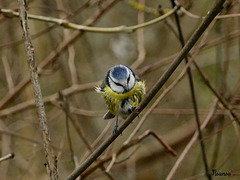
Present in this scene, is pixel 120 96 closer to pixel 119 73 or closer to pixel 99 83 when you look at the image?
pixel 119 73

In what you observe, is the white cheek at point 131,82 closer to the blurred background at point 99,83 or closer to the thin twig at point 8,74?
the blurred background at point 99,83

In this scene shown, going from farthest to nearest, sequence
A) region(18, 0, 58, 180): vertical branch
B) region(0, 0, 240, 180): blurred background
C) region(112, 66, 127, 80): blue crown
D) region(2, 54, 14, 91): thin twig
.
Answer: region(2, 54, 14, 91): thin twig
region(0, 0, 240, 180): blurred background
region(112, 66, 127, 80): blue crown
region(18, 0, 58, 180): vertical branch

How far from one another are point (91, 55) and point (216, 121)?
158cm

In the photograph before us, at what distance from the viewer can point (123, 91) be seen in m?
2.20

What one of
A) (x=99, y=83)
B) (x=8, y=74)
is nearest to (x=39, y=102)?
(x=99, y=83)

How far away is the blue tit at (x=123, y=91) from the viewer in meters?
2.17

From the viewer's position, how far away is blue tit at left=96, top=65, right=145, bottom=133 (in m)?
2.17

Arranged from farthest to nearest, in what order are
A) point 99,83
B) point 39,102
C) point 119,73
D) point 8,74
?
point 8,74 → point 99,83 → point 119,73 → point 39,102

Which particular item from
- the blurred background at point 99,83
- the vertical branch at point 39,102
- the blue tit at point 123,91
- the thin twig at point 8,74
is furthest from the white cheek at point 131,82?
the thin twig at point 8,74

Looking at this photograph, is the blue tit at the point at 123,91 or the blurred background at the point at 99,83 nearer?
the blue tit at the point at 123,91

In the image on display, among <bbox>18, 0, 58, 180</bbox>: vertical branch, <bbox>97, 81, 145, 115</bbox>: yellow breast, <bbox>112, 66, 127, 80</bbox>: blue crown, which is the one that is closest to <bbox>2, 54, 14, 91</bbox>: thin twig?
<bbox>97, 81, 145, 115</bbox>: yellow breast

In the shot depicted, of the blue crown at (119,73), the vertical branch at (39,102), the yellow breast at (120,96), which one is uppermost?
the blue crown at (119,73)

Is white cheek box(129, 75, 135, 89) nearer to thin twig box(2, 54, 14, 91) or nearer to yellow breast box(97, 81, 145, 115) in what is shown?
yellow breast box(97, 81, 145, 115)

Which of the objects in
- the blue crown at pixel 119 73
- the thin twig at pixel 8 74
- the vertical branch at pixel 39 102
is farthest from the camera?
the thin twig at pixel 8 74
